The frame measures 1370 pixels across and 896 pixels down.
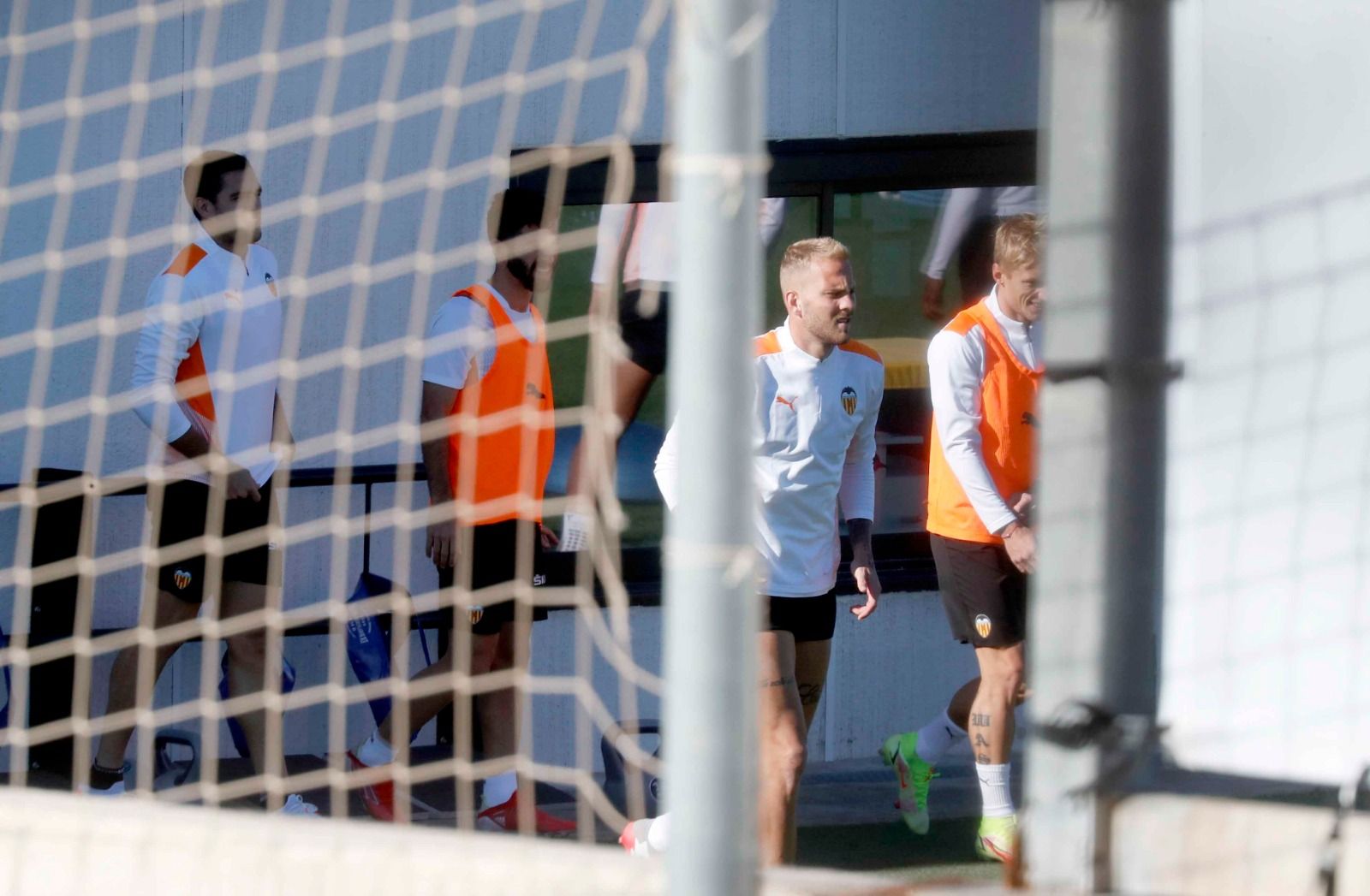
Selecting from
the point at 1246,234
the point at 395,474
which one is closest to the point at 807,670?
the point at 395,474

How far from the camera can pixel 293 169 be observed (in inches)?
220

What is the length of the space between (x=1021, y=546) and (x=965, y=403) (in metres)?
0.42

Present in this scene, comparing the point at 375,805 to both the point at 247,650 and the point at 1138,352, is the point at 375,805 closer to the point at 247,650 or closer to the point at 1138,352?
the point at 247,650

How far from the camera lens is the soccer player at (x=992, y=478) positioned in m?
4.29

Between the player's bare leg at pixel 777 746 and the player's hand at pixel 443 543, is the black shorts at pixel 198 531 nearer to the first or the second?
the player's hand at pixel 443 543

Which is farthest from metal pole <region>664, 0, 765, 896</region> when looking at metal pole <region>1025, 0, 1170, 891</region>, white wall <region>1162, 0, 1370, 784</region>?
white wall <region>1162, 0, 1370, 784</region>

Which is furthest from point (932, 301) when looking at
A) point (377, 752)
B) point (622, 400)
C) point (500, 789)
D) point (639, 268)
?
point (377, 752)

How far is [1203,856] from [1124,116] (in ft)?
3.22

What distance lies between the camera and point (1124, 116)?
207 centimetres

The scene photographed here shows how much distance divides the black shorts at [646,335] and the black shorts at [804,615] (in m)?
1.51

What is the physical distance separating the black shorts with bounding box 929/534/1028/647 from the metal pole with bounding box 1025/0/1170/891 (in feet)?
7.30

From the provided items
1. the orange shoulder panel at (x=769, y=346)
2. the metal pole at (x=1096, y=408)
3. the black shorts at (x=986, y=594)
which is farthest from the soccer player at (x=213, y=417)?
the metal pole at (x=1096, y=408)

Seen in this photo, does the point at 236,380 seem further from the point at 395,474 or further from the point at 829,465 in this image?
the point at 829,465

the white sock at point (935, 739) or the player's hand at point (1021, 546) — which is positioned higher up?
the player's hand at point (1021, 546)
